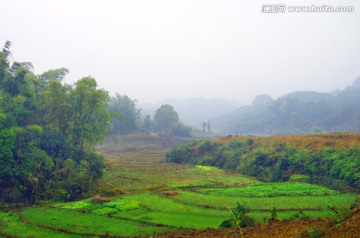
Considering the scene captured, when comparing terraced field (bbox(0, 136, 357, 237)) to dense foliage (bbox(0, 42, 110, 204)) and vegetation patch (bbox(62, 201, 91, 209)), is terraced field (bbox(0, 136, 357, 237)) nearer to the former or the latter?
vegetation patch (bbox(62, 201, 91, 209))

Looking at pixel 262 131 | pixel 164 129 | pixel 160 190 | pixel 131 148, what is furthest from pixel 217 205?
pixel 262 131

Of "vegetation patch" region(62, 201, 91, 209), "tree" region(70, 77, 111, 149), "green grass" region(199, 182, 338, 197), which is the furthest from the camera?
"tree" region(70, 77, 111, 149)

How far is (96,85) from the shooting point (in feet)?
117

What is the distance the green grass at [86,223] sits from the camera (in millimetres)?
16547

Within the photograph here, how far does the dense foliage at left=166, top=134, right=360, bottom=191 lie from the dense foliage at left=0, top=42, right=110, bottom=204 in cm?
1989

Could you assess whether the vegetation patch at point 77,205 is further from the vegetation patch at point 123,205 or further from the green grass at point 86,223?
the vegetation patch at point 123,205

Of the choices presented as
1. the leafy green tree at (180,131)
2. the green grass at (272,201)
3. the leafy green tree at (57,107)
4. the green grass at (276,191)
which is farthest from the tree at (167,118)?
the green grass at (272,201)

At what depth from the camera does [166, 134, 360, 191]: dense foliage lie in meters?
29.8

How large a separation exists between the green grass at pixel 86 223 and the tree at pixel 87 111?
49.3ft

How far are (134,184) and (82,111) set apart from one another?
10.6m

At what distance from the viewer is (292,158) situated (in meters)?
36.4

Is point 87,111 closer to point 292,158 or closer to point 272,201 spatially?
point 272,201

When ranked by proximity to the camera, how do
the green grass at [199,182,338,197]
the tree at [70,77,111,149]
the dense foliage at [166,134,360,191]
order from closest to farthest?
1. the green grass at [199,182,338,197]
2. the dense foliage at [166,134,360,191]
3. the tree at [70,77,111,149]

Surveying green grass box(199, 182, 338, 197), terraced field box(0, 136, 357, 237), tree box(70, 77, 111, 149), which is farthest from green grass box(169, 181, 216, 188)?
tree box(70, 77, 111, 149)
